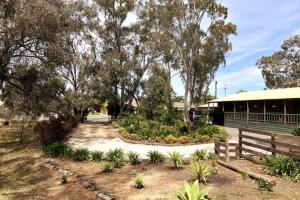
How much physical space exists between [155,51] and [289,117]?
20.8 m

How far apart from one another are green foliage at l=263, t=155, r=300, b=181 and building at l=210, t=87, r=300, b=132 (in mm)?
14888

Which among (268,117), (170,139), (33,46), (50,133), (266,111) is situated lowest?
(170,139)

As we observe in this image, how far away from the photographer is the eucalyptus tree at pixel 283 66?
5300 centimetres

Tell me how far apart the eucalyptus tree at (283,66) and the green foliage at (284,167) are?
4598 centimetres

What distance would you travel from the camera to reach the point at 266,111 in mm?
31859

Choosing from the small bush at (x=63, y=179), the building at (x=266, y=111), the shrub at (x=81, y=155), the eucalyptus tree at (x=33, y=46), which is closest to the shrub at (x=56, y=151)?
the shrub at (x=81, y=155)

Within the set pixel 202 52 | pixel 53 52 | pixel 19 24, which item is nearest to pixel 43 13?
pixel 19 24

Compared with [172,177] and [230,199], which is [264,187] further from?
[172,177]

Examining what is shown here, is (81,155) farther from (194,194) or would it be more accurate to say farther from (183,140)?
(194,194)

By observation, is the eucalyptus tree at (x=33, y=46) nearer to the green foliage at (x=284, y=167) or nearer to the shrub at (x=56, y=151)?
the shrub at (x=56, y=151)

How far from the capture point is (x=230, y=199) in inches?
316

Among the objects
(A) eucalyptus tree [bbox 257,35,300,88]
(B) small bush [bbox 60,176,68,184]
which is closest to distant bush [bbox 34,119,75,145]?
(B) small bush [bbox 60,176,68,184]

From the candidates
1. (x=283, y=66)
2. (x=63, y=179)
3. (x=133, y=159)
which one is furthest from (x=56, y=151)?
(x=283, y=66)

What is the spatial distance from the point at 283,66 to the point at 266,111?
87.4ft
